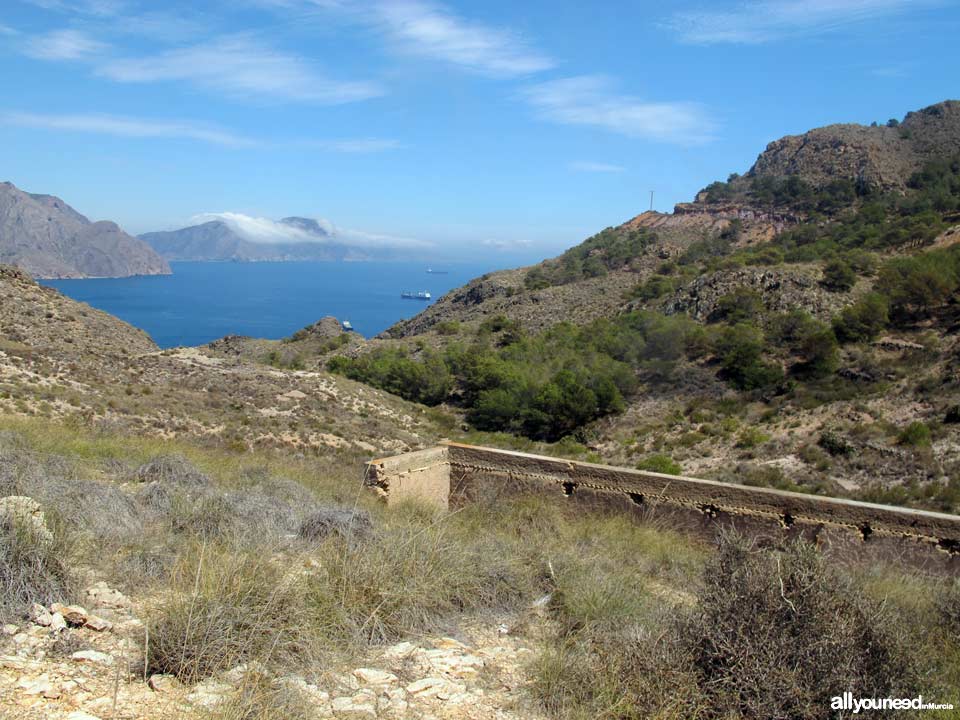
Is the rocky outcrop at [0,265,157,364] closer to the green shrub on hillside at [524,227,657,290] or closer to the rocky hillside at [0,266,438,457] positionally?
the rocky hillside at [0,266,438,457]

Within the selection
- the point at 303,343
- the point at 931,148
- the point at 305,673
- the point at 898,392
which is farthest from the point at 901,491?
the point at 931,148

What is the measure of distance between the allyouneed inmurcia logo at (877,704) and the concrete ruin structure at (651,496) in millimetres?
4383

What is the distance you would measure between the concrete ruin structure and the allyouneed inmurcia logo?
14.4 feet

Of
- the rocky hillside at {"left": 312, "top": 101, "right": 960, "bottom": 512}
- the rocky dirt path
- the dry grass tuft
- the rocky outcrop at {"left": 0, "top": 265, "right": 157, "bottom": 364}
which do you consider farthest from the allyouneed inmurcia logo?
the rocky outcrop at {"left": 0, "top": 265, "right": 157, "bottom": 364}

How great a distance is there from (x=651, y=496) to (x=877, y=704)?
5.33 m

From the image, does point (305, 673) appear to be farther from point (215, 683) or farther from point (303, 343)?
point (303, 343)

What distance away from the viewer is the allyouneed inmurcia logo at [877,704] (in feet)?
12.6

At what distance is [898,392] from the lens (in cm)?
2414

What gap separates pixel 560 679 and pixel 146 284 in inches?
7312

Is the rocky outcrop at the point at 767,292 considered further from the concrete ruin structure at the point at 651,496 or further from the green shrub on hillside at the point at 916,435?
the concrete ruin structure at the point at 651,496

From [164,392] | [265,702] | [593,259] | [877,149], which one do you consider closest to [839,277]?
[593,259]

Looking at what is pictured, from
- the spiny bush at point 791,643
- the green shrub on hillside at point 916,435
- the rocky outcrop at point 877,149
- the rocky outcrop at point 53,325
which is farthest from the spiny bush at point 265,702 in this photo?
the rocky outcrop at point 877,149

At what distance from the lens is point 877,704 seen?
12.8 ft

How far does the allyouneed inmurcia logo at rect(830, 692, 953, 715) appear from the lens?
384cm
